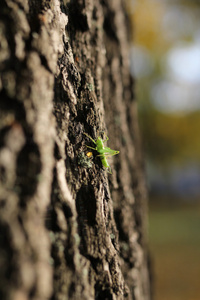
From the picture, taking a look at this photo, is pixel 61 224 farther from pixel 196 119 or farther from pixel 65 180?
pixel 196 119

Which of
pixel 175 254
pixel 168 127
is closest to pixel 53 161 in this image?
pixel 175 254

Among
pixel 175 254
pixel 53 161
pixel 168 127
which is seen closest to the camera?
pixel 53 161

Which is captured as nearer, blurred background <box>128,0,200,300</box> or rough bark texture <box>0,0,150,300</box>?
rough bark texture <box>0,0,150,300</box>

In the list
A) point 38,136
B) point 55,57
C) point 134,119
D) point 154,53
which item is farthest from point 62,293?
point 154,53

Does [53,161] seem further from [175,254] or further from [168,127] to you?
[168,127]

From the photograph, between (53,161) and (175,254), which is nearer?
(53,161)

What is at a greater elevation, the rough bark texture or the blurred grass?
the rough bark texture
